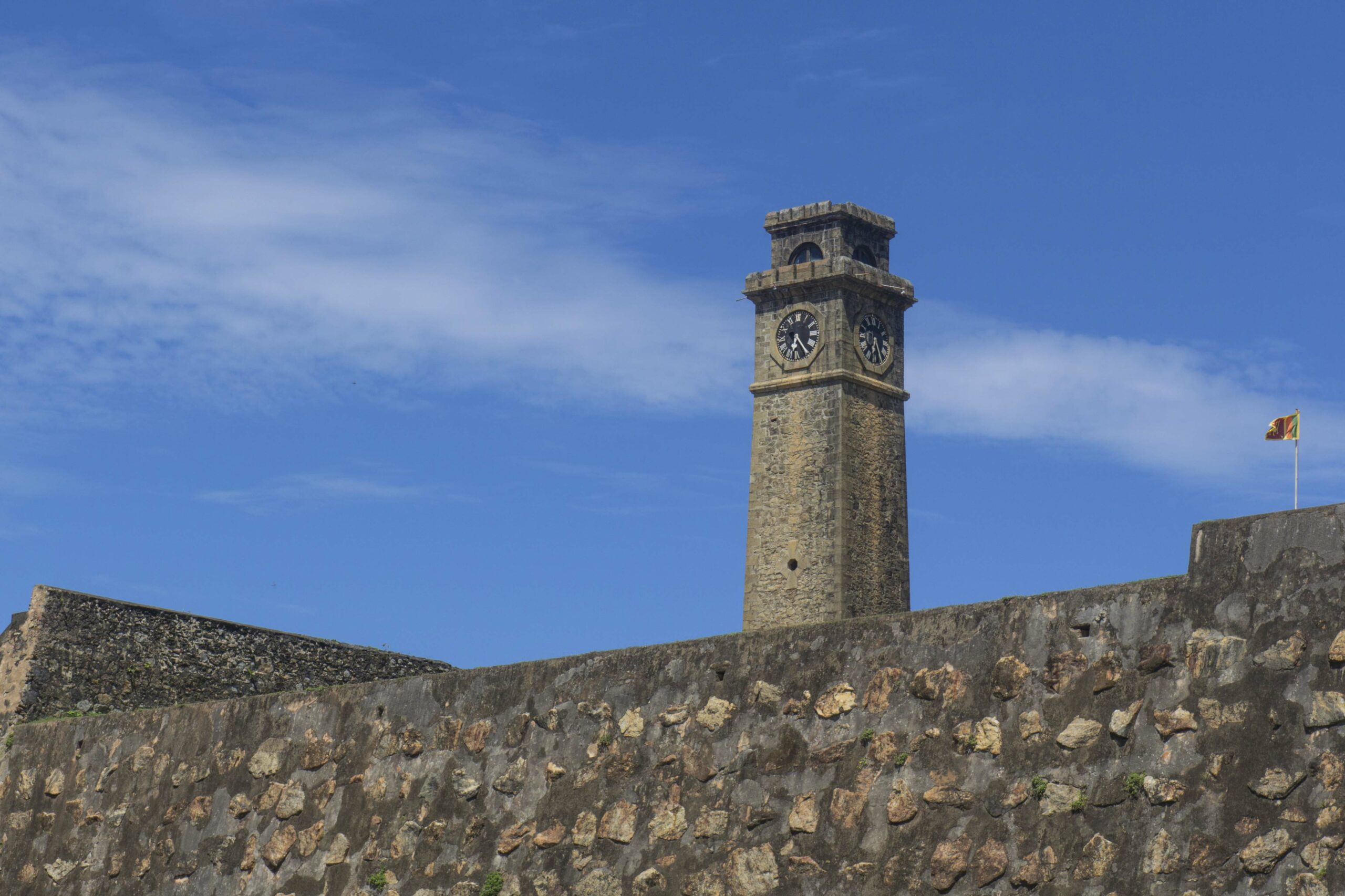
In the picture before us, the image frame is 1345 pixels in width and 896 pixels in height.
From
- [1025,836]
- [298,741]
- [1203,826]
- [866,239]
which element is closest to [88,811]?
[298,741]

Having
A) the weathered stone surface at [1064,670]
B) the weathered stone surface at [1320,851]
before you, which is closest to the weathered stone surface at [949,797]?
the weathered stone surface at [1064,670]

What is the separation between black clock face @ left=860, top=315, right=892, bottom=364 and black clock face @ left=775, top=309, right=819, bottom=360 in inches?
40.6

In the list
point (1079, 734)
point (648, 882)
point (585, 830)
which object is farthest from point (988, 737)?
point (585, 830)

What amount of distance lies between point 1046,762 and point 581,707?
2.89m

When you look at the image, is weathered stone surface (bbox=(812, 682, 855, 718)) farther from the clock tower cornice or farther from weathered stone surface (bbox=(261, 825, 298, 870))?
the clock tower cornice

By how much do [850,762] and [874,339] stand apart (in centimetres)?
3173

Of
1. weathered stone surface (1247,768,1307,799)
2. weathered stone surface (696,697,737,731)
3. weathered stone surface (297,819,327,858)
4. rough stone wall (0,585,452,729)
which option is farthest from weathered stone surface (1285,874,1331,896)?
rough stone wall (0,585,452,729)

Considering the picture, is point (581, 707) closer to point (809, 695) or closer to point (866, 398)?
point (809, 695)

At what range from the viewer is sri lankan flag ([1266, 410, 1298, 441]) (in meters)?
11.7

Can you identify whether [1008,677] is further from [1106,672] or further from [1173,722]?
[1173,722]

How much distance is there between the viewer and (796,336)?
3962 centimetres

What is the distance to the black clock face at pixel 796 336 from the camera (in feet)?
129

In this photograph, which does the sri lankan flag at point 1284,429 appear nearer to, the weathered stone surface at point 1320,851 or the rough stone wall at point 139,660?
the weathered stone surface at point 1320,851

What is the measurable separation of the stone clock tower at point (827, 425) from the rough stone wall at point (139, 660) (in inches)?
883
